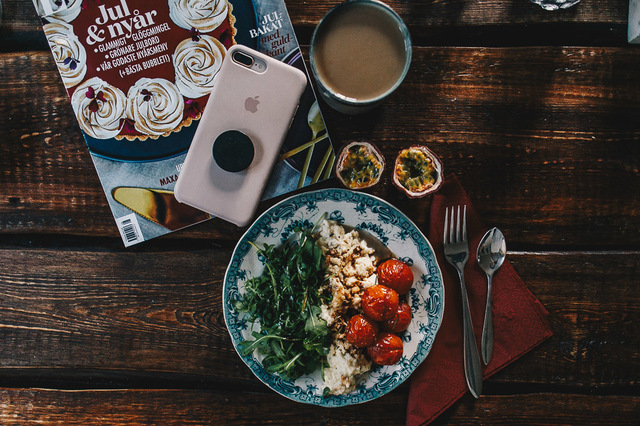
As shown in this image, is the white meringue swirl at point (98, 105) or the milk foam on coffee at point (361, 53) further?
the white meringue swirl at point (98, 105)

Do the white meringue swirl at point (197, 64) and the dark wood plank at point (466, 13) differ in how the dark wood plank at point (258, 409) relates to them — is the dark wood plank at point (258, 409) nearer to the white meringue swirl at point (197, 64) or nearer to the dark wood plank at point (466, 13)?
the white meringue swirl at point (197, 64)

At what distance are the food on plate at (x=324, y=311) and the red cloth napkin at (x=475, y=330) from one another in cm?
13

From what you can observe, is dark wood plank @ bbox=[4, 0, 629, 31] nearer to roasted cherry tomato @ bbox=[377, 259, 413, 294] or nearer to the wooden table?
the wooden table

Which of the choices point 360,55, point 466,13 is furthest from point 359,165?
point 466,13

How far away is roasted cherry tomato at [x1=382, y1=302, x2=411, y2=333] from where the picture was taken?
A: 0.96 metres

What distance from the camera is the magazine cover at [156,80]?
3.29 feet

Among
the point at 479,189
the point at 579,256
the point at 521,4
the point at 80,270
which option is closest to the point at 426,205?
the point at 479,189

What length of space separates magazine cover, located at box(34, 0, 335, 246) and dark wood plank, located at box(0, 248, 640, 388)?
0.55 feet

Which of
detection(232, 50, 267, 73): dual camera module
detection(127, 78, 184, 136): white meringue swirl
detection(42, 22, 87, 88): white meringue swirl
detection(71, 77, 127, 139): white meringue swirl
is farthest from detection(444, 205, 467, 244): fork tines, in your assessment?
detection(42, 22, 87, 88): white meringue swirl

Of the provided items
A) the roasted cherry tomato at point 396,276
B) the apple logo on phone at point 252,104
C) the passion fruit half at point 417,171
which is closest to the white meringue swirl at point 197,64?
the apple logo on phone at point 252,104

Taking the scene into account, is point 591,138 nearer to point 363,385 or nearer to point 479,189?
point 479,189

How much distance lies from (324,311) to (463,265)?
1.15 ft

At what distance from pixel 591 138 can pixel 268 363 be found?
36.9 inches

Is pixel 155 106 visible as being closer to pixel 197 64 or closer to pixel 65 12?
pixel 197 64
